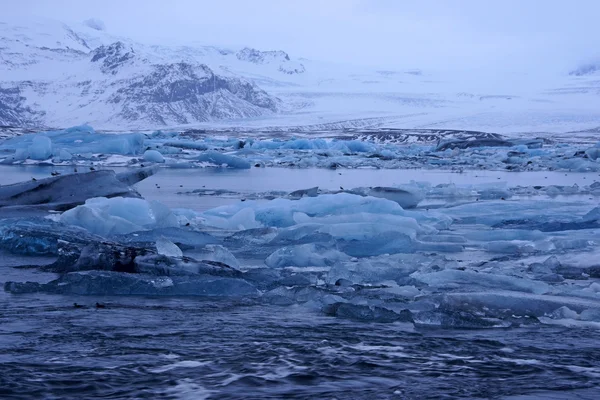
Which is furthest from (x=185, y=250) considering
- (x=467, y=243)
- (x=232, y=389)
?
(x=232, y=389)

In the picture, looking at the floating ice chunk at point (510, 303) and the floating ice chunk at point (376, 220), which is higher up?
the floating ice chunk at point (376, 220)

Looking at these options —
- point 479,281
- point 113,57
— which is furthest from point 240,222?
point 113,57

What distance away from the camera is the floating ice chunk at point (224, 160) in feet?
67.6

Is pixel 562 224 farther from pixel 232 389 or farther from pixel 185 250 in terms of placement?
pixel 232 389

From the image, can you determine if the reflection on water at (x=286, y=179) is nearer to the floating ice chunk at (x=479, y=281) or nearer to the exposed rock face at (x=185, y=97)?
the floating ice chunk at (x=479, y=281)

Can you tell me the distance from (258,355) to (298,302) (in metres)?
1.11

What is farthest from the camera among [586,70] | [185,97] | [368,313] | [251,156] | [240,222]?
[586,70]

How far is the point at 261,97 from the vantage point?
7038 centimetres

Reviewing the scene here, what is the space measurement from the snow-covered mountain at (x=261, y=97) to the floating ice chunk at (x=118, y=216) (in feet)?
153

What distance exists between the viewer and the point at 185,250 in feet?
20.6

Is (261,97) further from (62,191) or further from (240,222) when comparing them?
(240,222)

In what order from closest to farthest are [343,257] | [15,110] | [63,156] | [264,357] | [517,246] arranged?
[264,357] → [343,257] → [517,246] → [63,156] → [15,110]

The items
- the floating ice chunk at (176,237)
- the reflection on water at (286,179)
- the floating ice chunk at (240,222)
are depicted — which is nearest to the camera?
the floating ice chunk at (176,237)

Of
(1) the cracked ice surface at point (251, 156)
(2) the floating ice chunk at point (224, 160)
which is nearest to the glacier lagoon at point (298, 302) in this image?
(2) the floating ice chunk at point (224, 160)
